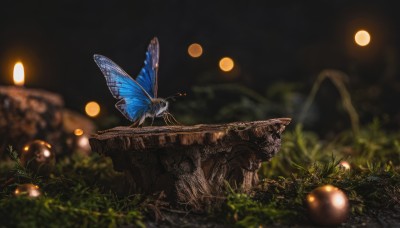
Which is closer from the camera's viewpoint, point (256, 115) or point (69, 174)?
point (69, 174)

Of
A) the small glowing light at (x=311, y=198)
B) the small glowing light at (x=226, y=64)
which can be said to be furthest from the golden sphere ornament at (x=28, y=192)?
the small glowing light at (x=226, y=64)

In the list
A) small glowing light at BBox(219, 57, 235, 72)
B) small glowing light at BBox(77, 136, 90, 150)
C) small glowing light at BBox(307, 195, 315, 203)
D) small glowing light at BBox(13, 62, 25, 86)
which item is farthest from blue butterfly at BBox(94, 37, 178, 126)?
small glowing light at BBox(219, 57, 235, 72)

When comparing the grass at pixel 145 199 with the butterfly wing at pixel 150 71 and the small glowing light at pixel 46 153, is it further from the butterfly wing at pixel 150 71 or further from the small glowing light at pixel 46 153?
the butterfly wing at pixel 150 71

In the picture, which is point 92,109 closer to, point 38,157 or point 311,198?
point 38,157

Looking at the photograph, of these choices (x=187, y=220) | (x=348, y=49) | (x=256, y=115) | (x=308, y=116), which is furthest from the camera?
(x=348, y=49)

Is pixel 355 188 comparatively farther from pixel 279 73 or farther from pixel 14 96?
pixel 279 73

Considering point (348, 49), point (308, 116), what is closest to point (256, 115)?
point (308, 116)

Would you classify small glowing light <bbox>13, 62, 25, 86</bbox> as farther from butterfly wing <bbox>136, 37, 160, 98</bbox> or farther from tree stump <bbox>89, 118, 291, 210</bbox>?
tree stump <bbox>89, 118, 291, 210</bbox>

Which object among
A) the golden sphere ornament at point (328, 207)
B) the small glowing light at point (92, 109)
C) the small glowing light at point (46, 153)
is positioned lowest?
the golden sphere ornament at point (328, 207)
